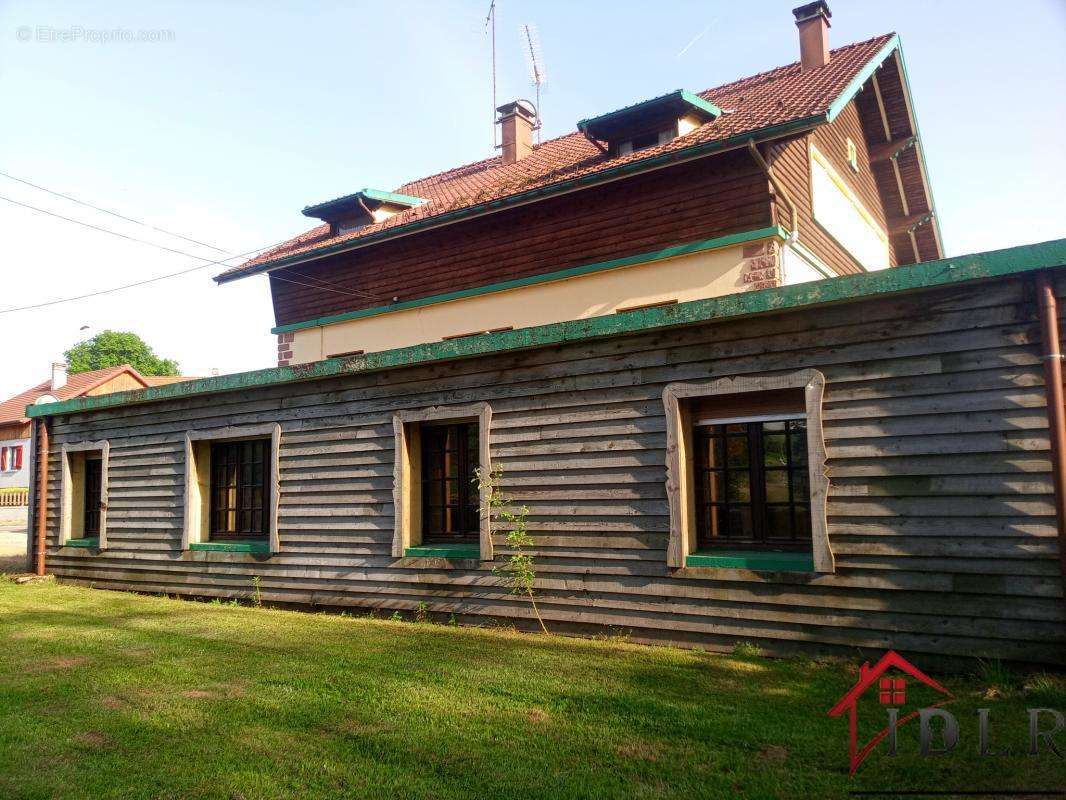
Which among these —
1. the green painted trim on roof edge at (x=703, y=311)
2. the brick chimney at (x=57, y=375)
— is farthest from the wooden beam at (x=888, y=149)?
the brick chimney at (x=57, y=375)

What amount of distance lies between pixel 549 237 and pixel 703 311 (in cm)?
762

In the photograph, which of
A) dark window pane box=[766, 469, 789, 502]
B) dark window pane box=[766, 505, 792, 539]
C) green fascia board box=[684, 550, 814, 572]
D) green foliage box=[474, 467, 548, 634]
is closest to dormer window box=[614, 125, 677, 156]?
green foliage box=[474, 467, 548, 634]

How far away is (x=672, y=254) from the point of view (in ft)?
40.4

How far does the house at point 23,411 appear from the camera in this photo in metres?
43.5

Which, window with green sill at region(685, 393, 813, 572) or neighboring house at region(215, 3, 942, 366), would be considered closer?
window with green sill at region(685, 393, 813, 572)

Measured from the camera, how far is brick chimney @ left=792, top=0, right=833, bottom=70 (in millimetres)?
15219

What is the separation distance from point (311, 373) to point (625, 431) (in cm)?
421

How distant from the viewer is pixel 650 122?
44.9ft

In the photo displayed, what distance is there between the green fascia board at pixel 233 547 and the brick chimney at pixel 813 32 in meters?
13.1

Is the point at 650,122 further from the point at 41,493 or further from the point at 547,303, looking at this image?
the point at 41,493

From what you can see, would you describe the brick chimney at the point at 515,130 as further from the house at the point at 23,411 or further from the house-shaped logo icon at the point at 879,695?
the house at the point at 23,411

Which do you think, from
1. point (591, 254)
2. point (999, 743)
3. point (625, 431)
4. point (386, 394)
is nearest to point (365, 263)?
point (591, 254)

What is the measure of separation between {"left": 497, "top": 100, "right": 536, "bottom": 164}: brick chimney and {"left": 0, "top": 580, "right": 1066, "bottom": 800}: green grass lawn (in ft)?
47.9

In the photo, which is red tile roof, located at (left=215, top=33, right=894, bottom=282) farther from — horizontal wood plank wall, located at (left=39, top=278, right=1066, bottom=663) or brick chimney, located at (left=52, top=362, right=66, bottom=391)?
brick chimney, located at (left=52, top=362, right=66, bottom=391)
